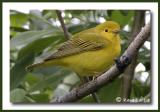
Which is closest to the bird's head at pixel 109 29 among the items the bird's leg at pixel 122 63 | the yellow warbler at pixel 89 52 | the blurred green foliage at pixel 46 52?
the yellow warbler at pixel 89 52

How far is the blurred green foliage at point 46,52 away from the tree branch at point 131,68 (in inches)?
2.3

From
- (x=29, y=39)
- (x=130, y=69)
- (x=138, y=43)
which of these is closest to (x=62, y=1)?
(x=29, y=39)

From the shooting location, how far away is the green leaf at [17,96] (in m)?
2.66

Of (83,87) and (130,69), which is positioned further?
(130,69)

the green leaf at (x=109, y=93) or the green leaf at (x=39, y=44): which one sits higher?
the green leaf at (x=39, y=44)

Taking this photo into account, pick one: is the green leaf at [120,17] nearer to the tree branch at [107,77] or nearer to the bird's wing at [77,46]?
the bird's wing at [77,46]

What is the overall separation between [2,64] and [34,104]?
221mm

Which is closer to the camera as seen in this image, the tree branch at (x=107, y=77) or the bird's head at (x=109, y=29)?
the tree branch at (x=107, y=77)

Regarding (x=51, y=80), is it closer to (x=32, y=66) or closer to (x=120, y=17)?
(x=32, y=66)

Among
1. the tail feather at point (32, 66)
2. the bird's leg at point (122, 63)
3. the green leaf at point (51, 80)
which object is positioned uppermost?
the bird's leg at point (122, 63)

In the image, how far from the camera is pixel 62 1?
8.93ft

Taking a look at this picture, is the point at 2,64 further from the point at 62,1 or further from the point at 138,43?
the point at 138,43

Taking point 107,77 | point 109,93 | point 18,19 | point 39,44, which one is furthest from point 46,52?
point 107,77

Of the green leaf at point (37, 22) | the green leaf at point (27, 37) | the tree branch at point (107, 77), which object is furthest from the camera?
the green leaf at point (37, 22)
